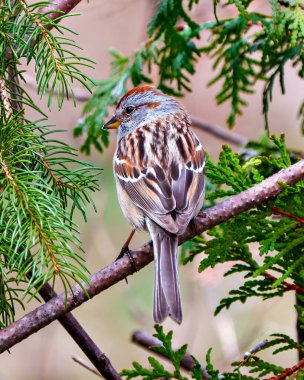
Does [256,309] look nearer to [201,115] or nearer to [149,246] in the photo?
[201,115]

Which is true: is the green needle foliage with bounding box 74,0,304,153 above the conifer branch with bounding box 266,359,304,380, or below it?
above

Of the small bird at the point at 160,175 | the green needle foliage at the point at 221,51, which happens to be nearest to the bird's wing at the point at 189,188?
the small bird at the point at 160,175

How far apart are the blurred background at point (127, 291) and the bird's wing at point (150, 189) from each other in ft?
Result: 4.95

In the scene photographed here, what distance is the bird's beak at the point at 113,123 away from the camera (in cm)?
356

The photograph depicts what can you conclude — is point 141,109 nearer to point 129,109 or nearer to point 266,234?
point 129,109

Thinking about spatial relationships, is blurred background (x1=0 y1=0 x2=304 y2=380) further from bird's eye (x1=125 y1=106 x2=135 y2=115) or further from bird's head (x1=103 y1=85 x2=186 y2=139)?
bird's eye (x1=125 y1=106 x2=135 y2=115)

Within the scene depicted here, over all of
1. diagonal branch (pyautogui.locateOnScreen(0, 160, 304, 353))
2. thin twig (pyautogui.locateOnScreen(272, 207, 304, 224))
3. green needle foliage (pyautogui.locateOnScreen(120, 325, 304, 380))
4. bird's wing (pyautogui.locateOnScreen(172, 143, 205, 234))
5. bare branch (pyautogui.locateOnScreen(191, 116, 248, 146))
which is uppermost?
bare branch (pyautogui.locateOnScreen(191, 116, 248, 146))

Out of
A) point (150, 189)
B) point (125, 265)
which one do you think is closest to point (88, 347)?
point (125, 265)

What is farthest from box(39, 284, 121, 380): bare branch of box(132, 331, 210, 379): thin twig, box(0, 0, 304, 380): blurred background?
box(0, 0, 304, 380): blurred background

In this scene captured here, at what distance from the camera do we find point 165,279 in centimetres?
235

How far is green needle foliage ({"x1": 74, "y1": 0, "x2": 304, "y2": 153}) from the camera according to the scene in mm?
2588

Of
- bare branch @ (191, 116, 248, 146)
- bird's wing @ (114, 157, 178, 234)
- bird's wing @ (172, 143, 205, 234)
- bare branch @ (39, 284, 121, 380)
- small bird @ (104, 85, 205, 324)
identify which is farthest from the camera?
A: bare branch @ (191, 116, 248, 146)

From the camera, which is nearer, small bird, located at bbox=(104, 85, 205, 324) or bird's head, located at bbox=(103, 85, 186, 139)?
small bird, located at bbox=(104, 85, 205, 324)

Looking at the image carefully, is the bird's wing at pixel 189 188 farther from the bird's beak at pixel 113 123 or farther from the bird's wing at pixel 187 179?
the bird's beak at pixel 113 123
